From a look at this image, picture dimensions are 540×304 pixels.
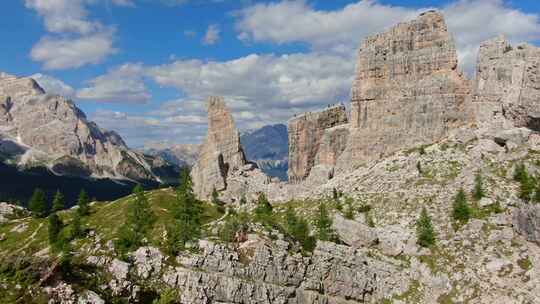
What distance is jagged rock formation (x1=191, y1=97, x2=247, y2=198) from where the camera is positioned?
563 ft

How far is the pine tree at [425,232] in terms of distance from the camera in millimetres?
90500

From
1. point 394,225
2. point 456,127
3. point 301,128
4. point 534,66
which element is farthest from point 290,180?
point 534,66

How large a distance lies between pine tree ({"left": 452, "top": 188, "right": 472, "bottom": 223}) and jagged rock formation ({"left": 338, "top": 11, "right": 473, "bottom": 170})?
39.6 m

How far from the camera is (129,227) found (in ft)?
390

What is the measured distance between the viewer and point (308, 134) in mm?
167000

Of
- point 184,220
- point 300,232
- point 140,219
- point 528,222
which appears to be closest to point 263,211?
point 184,220

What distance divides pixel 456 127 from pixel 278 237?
2750 inches

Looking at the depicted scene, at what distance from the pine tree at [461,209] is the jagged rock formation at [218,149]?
3703 inches

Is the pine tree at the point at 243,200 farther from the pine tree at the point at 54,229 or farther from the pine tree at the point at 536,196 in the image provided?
the pine tree at the point at 536,196

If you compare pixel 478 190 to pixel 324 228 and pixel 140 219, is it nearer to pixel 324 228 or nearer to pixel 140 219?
pixel 324 228

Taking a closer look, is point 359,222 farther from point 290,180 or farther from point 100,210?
point 100,210

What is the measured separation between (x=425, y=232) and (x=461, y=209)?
977 centimetres

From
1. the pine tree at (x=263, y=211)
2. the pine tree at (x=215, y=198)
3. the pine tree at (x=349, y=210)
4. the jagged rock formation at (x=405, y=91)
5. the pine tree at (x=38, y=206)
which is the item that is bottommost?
the pine tree at (x=38, y=206)

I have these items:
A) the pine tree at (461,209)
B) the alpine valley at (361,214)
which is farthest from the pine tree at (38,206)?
the pine tree at (461,209)
